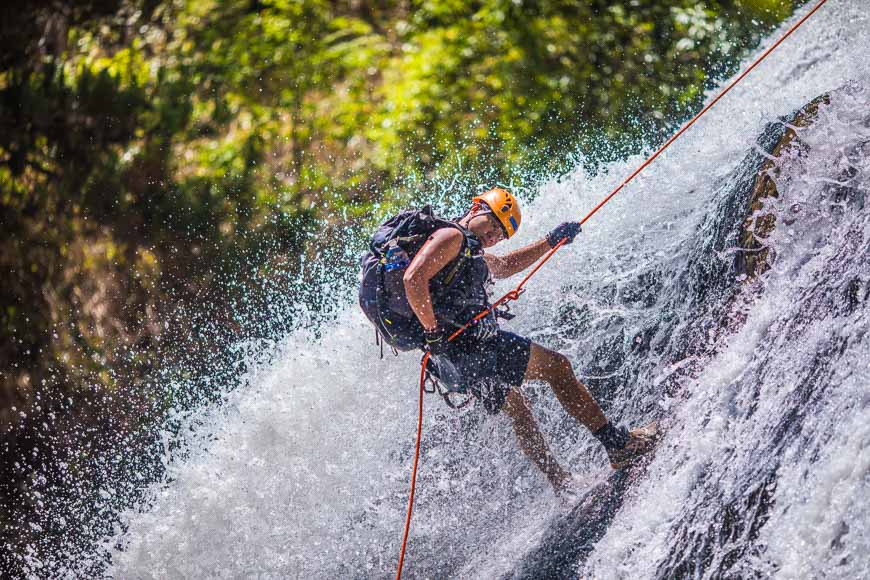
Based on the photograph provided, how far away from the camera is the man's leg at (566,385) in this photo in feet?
11.8

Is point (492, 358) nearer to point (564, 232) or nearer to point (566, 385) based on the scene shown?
point (566, 385)

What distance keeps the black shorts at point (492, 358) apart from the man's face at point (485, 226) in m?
0.51

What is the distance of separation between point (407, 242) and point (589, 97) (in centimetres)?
484

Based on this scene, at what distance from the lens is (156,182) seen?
7.25 m

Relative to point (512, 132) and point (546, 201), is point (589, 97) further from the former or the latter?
point (546, 201)

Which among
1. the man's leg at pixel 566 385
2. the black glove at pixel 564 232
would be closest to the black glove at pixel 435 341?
the man's leg at pixel 566 385

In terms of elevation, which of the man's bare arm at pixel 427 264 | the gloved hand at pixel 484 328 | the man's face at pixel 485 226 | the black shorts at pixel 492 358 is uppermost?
the man's bare arm at pixel 427 264

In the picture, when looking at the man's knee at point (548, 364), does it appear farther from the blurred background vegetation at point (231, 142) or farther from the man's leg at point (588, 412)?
the blurred background vegetation at point (231, 142)

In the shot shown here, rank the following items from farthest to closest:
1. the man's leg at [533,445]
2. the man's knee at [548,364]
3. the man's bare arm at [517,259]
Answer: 1. the man's leg at [533,445]
2. the man's bare arm at [517,259]
3. the man's knee at [548,364]

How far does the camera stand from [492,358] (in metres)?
3.57

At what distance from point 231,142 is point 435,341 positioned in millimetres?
4715

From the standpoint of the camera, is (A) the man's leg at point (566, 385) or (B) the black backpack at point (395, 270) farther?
(A) the man's leg at point (566, 385)

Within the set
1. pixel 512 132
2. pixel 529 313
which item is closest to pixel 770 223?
pixel 529 313

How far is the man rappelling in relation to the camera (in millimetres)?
3369
